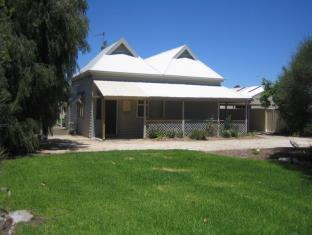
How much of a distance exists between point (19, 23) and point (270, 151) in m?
11.0

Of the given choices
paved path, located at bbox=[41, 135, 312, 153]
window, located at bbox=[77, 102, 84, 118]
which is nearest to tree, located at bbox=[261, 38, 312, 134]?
paved path, located at bbox=[41, 135, 312, 153]

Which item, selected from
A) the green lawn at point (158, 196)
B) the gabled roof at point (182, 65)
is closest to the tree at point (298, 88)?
the green lawn at point (158, 196)

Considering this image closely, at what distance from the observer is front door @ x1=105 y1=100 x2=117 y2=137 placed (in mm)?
24562

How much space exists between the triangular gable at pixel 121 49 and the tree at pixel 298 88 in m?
13.3

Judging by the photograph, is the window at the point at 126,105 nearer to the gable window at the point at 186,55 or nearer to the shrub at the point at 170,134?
the shrub at the point at 170,134

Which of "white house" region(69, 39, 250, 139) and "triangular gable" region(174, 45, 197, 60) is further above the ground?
"triangular gable" region(174, 45, 197, 60)

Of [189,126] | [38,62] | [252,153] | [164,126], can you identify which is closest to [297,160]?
[252,153]

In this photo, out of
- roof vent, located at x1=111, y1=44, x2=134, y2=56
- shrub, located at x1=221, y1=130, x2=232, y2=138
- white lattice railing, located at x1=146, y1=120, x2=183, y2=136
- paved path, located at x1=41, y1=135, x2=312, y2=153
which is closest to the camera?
paved path, located at x1=41, y1=135, x2=312, y2=153

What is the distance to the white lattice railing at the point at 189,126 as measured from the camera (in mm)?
23438

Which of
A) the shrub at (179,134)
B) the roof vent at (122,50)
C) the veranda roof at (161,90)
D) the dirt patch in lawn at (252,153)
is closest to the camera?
the dirt patch in lawn at (252,153)

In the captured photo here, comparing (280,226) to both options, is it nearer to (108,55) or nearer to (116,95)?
(116,95)

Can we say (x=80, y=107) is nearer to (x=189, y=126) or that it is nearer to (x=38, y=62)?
(x=189, y=126)

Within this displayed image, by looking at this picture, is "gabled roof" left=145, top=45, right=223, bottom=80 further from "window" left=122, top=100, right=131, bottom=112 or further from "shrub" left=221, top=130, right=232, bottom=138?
"shrub" left=221, top=130, right=232, bottom=138

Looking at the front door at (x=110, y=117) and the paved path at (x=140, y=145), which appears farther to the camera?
the front door at (x=110, y=117)
